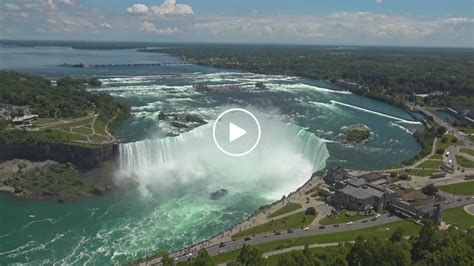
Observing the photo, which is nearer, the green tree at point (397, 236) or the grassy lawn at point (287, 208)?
the green tree at point (397, 236)

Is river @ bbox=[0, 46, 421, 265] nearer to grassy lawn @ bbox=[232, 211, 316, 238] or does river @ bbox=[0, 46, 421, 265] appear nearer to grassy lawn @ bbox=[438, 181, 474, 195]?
grassy lawn @ bbox=[232, 211, 316, 238]

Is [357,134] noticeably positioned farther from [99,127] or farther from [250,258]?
[250,258]

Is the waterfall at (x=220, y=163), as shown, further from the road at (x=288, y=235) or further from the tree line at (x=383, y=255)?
the tree line at (x=383, y=255)

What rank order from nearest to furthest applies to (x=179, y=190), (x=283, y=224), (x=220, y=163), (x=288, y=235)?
1. (x=288, y=235)
2. (x=283, y=224)
3. (x=179, y=190)
4. (x=220, y=163)

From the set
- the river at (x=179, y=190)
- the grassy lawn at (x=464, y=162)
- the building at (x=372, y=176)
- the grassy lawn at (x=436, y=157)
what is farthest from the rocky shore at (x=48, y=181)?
the grassy lawn at (x=464, y=162)

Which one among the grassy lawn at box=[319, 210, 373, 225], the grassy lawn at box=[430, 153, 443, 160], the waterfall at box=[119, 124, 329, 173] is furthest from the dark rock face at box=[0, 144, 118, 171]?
the grassy lawn at box=[430, 153, 443, 160]

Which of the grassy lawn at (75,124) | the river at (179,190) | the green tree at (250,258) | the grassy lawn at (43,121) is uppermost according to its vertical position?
the grassy lawn at (43,121)

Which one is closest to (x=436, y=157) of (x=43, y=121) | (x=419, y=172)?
(x=419, y=172)
